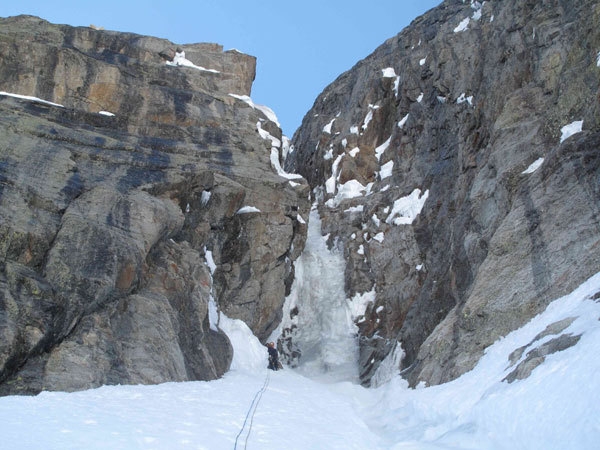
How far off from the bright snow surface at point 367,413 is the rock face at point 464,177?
1768mm

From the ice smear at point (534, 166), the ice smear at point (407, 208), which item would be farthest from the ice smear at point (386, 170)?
the ice smear at point (534, 166)

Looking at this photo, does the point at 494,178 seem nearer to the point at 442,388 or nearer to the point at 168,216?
the point at 442,388

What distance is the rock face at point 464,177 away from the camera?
44.7ft

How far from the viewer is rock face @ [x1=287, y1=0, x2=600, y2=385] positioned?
13.6 m

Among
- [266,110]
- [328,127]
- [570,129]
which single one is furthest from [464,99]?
[328,127]

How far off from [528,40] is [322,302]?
1685 centimetres

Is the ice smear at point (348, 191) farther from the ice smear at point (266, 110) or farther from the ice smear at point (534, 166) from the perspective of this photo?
the ice smear at point (534, 166)

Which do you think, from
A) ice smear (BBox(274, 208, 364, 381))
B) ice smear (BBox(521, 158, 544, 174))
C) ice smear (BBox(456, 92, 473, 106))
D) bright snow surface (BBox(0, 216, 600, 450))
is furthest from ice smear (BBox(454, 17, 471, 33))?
bright snow surface (BBox(0, 216, 600, 450))

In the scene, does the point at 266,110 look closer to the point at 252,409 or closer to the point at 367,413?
the point at 367,413

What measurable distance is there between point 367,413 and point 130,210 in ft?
32.2

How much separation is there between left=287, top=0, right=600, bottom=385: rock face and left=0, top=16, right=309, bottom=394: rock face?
579 cm

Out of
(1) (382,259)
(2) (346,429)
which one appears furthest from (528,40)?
(2) (346,429)

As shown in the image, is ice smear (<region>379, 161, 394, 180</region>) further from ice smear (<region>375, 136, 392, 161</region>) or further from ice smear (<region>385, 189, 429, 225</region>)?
ice smear (<region>385, 189, 429, 225</region>)

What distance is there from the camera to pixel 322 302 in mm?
30812
